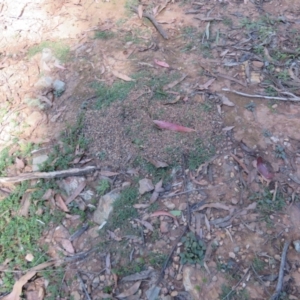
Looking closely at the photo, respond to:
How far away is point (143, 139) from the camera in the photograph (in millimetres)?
3070

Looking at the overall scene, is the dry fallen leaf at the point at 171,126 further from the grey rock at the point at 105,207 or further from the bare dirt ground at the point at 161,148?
the grey rock at the point at 105,207

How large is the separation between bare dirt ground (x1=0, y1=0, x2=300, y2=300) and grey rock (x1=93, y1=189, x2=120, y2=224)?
0.04ft

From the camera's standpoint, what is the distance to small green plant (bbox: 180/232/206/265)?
249 centimetres

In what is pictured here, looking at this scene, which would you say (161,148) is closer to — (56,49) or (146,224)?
(146,224)

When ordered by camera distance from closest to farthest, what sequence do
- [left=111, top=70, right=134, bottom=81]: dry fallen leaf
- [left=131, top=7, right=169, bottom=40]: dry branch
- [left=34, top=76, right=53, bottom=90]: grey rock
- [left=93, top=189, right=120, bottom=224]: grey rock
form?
[left=93, top=189, right=120, bottom=224]: grey rock < [left=111, top=70, right=134, bottom=81]: dry fallen leaf < [left=34, top=76, right=53, bottom=90]: grey rock < [left=131, top=7, right=169, bottom=40]: dry branch

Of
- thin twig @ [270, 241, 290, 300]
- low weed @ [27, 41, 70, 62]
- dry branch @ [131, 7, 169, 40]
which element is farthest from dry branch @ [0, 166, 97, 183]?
dry branch @ [131, 7, 169, 40]

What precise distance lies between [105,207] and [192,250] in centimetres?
73

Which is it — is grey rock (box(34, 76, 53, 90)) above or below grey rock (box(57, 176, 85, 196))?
above

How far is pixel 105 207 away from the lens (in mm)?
2820

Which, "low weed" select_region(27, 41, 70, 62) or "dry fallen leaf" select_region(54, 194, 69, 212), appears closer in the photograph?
"dry fallen leaf" select_region(54, 194, 69, 212)

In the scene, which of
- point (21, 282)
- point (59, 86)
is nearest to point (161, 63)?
point (59, 86)

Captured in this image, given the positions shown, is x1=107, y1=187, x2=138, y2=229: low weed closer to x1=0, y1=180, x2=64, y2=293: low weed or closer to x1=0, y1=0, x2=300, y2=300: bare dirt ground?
x1=0, y1=0, x2=300, y2=300: bare dirt ground

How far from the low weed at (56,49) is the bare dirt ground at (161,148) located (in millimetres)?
22

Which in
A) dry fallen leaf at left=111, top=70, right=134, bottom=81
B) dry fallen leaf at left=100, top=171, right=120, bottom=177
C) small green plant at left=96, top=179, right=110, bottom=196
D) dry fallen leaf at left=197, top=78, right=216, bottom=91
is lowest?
small green plant at left=96, top=179, right=110, bottom=196
